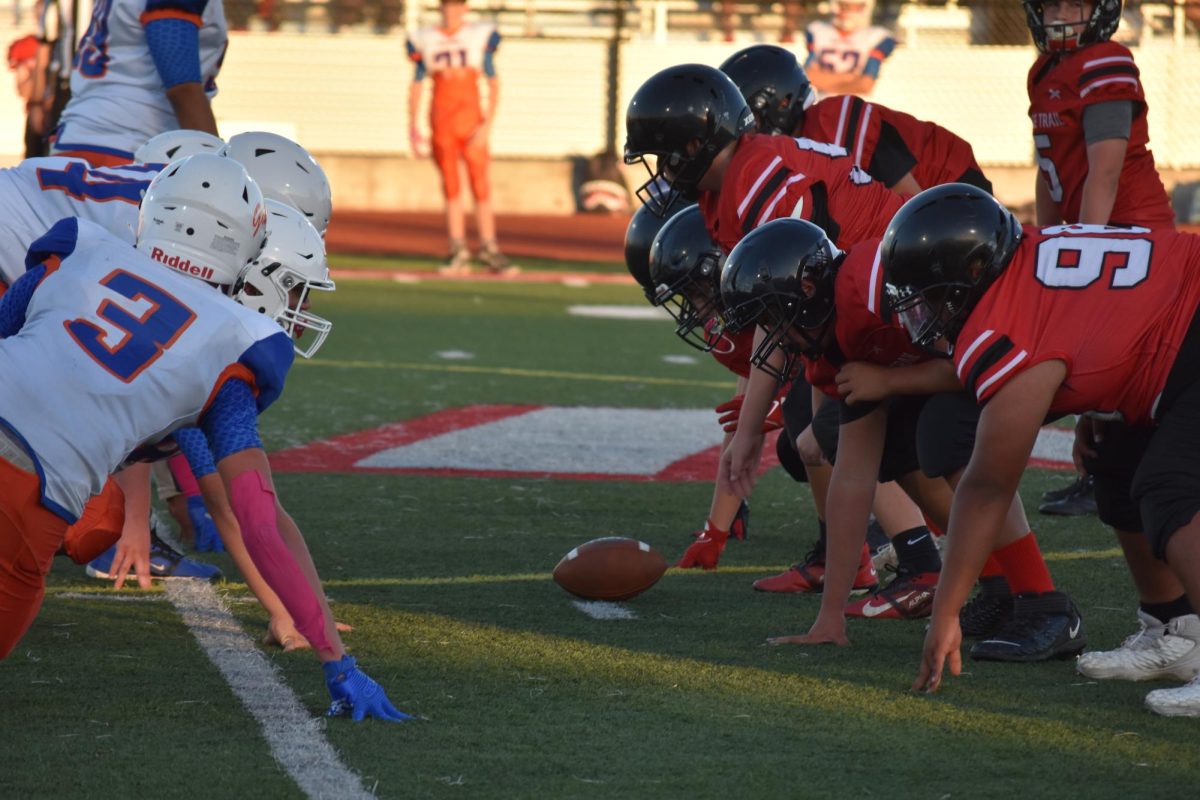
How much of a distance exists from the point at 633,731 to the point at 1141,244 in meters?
1.59

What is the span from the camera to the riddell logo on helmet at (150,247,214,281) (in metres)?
3.80

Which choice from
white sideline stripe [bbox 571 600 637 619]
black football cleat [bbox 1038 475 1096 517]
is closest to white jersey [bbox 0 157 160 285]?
white sideline stripe [bbox 571 600 637 619]

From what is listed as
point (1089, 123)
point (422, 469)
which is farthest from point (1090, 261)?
point (422, 469)

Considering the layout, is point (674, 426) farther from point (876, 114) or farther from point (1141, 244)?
point (1141, 244)

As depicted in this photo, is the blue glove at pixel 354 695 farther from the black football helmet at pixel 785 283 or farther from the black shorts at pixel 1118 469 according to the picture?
the black shorts at pixel 1118 469

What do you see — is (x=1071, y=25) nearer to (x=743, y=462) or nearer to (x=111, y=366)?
(x=743, y=462)

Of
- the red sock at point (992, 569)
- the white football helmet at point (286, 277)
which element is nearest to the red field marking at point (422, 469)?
the red sock at point (992, 569)

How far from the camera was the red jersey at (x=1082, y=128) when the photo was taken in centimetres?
549

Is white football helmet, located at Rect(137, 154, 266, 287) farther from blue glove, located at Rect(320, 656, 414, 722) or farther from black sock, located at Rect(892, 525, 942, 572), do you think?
black sock, located at Rect(892, 525, 942, 572)

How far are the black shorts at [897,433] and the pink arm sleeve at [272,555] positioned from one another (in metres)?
1.53

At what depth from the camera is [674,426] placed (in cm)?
800

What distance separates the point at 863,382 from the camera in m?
4.09

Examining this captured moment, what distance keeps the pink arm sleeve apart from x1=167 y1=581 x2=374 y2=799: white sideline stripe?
7.8 inches

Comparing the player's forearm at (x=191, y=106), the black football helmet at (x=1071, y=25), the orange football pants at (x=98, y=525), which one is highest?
the black football helmet at (x=1071, y=25)
